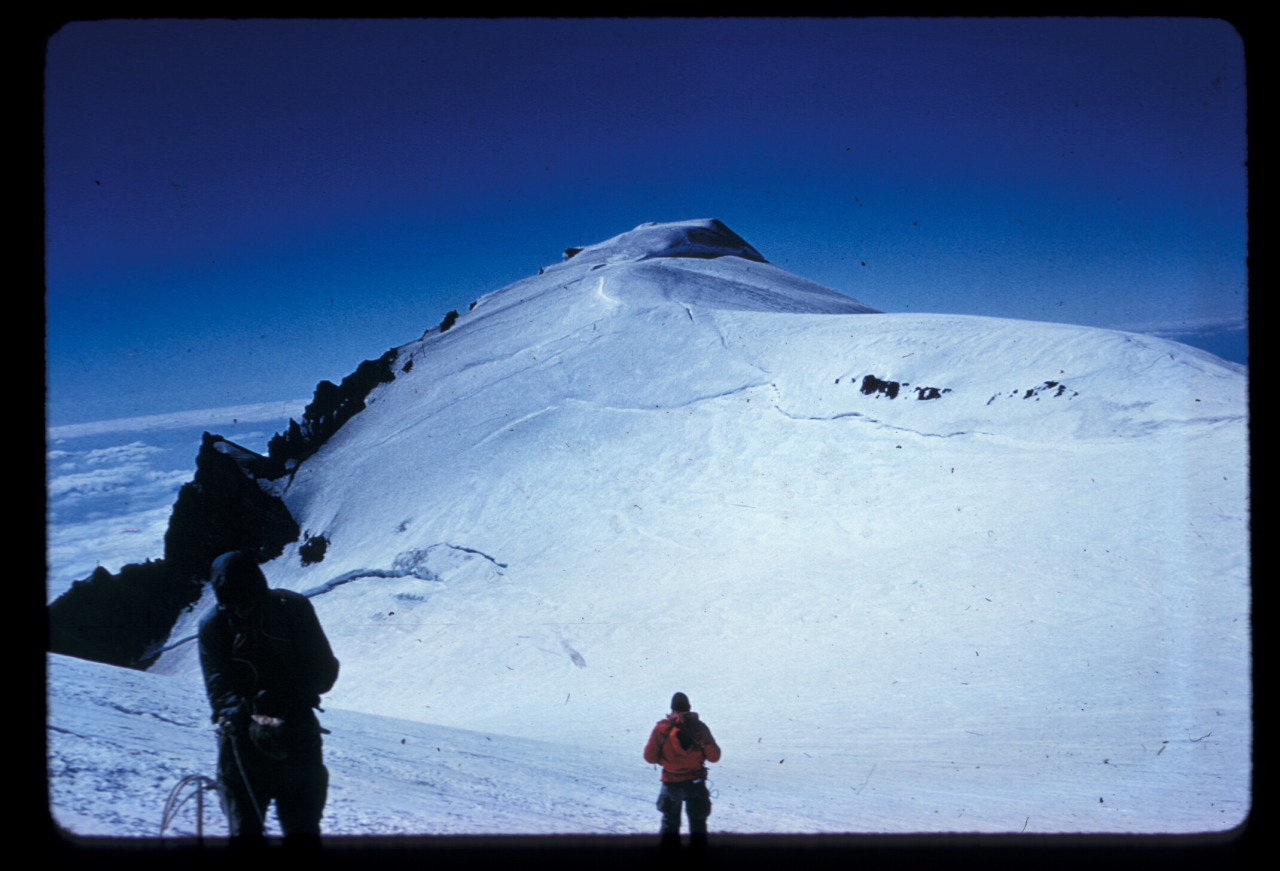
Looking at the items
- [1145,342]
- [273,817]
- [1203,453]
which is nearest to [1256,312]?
[273,817]


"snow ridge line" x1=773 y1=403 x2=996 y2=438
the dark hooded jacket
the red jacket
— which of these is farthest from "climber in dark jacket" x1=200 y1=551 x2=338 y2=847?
"snow ridge line" x1=773 y1=403 x2=996 y2=438

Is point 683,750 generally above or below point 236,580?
below

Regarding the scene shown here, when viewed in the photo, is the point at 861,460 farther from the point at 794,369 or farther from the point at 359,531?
the point at 359,531

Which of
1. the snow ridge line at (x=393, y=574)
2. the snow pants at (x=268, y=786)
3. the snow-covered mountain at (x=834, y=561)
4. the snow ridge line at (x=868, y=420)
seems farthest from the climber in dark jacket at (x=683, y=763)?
the snow ridge line at (x=868, y=420)

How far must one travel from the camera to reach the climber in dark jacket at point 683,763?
4035mm

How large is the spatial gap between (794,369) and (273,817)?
14.2 m

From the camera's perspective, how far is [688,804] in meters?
4.11

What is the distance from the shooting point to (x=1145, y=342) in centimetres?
1415

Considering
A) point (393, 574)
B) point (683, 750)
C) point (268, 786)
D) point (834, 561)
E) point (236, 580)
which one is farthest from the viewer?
point (393, 574)

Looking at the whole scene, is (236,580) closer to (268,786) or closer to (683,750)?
(268,786)

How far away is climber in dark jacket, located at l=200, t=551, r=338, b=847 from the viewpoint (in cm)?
324

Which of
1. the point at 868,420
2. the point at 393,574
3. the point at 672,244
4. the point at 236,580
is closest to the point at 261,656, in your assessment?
the point at 236,580

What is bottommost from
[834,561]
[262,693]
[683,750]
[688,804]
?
[688,804]

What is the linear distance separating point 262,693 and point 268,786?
1.28 ft
